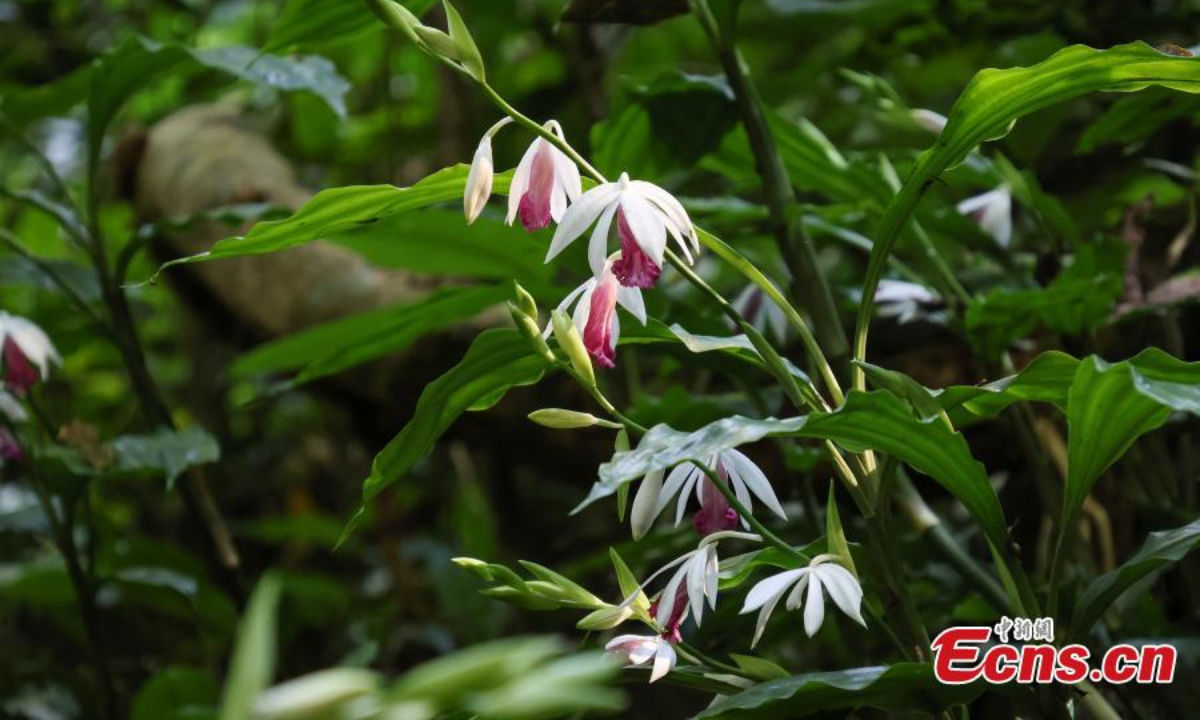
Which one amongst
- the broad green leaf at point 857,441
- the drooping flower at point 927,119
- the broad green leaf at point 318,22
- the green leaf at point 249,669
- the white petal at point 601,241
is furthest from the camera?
the drooping flower at point 927,119

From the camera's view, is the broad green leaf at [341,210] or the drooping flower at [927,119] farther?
the drooping flower at [927,119]

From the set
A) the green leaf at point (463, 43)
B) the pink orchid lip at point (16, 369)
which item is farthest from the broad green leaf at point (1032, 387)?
the pink orchid lip at point (16, 369)

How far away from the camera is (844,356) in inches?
35.4

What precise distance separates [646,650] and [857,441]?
164 mm

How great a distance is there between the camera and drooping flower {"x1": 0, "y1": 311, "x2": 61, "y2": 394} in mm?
1150

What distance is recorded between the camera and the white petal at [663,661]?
2.15ft

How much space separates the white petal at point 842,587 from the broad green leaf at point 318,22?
1.72ft

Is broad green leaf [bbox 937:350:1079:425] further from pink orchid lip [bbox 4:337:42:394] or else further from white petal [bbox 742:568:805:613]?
pink orchid lip [bbox 4:337:42:394]

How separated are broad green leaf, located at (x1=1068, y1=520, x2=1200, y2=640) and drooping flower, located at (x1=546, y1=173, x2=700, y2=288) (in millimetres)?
301

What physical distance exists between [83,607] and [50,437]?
6.9 inches

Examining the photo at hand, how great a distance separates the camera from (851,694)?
0.66 m

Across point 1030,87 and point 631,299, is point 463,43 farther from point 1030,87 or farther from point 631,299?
point 1030,87

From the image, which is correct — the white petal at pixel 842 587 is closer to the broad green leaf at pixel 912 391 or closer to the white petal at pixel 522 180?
the broad green leaf at pixel 912 391

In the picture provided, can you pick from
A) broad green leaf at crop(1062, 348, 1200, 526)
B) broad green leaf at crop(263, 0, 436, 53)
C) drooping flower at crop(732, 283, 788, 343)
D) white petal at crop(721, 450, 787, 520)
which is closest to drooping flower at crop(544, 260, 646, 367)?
white petal at crop(721, 450, 787, 520)
